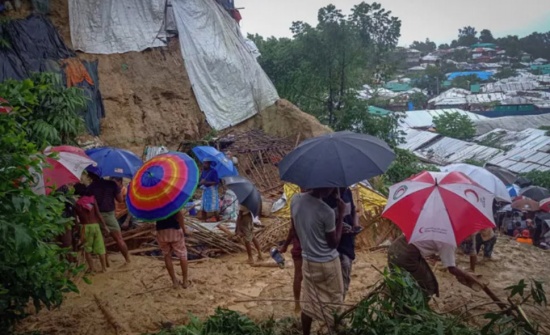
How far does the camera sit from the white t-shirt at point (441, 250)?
351 cm

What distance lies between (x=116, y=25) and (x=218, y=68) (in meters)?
Answer: 3.01

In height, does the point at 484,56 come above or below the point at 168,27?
above

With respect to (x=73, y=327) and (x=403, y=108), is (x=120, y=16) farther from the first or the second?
(x=403, y=108)

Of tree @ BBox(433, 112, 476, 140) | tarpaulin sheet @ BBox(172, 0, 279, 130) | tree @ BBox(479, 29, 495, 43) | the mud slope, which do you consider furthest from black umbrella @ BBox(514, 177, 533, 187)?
tree @ BBox(479, 29, 495, 43)

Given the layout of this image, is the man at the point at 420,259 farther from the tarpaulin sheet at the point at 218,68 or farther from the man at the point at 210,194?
the tarpaulin sheet at the point at 218,68

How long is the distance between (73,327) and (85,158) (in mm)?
1732

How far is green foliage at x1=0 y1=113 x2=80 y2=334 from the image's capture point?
260cm

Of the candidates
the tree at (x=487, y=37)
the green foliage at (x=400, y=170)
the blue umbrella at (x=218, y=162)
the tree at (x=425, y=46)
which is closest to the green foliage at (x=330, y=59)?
the green foliage at (x=400, y=170)

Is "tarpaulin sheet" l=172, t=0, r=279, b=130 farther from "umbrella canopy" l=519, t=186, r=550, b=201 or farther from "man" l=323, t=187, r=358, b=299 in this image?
"man" l=323, t=187, r=358, b=299

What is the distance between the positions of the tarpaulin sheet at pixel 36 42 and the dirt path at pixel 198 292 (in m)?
5.27

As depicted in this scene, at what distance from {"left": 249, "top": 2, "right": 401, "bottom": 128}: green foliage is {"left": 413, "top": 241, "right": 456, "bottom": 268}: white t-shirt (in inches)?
507

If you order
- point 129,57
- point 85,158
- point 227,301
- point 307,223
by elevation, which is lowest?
point 227,301

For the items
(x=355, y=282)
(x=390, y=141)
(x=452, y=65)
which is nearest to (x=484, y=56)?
(x=452, y=65)

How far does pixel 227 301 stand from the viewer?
501 centimetres
